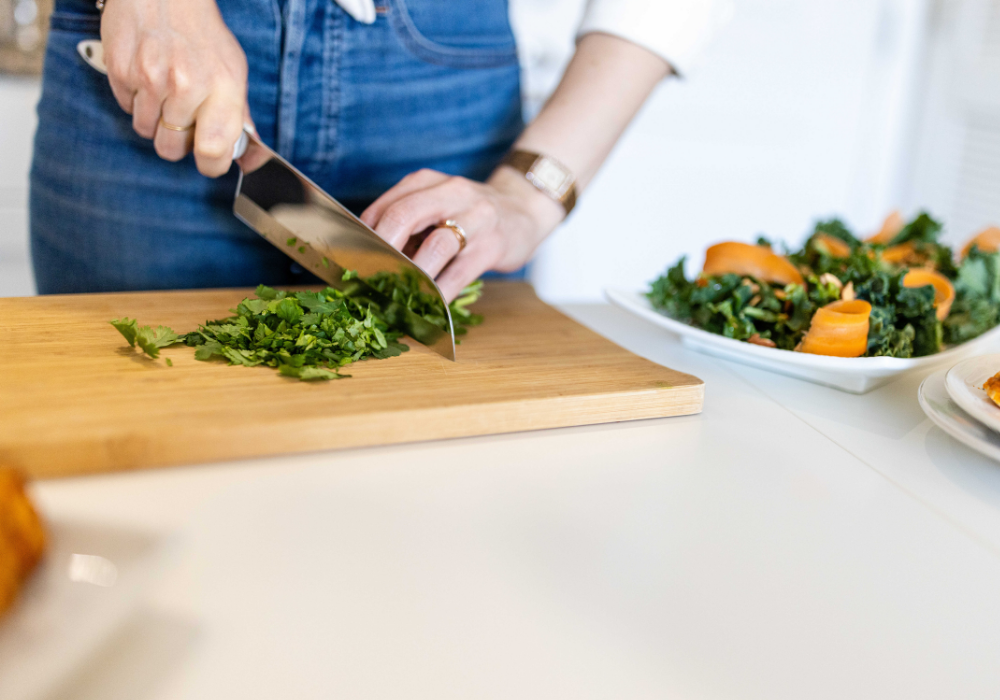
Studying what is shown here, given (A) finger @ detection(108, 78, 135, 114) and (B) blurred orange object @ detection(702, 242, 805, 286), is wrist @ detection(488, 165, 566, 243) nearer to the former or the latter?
(B) blurred orange object @ detection(702, 242, 805, 286)

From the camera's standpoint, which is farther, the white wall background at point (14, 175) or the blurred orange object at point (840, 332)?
the white wall background at point (14, 175)

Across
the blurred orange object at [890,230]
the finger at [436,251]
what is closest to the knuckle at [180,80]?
the finger at [436,251]

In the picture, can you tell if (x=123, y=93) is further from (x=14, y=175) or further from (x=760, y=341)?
(x=14, y=175)

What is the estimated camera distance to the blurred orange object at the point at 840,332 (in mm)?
873

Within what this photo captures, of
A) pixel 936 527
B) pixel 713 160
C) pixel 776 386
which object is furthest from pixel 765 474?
pixel 713 160

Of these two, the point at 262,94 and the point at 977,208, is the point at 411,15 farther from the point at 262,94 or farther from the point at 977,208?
the point at 977,208

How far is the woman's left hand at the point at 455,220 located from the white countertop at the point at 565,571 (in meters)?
0.31

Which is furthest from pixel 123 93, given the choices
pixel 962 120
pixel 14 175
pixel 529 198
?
pixel 962 120

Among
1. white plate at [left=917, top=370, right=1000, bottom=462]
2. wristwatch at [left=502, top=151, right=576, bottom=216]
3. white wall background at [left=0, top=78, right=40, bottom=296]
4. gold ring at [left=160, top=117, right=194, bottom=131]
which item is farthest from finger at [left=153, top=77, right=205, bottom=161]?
white wall background at [left=0, top=78, right=40, bottom=296]

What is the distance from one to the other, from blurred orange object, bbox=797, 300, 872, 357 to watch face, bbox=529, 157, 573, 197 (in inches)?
17.2

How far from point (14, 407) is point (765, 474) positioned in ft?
2.22

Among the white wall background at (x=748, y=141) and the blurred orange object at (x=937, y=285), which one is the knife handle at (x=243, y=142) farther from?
the white wall background at (x=748, y=141)

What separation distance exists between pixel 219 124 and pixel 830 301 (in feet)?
2.63

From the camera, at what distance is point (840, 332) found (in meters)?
0.87
